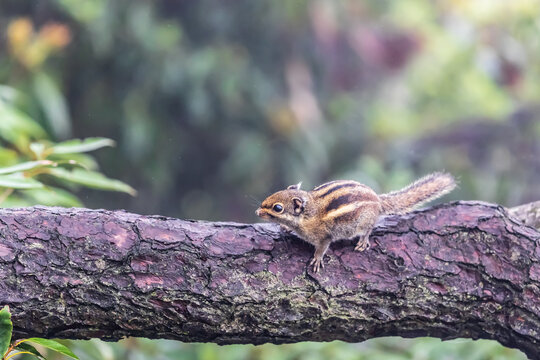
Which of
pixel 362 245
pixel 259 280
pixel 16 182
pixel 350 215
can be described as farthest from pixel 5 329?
pixel 350 215

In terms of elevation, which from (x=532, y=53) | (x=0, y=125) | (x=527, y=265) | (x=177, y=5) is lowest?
(x=527, y=265)

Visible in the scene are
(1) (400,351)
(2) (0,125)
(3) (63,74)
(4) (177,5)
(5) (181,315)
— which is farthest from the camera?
(4) (177,5)

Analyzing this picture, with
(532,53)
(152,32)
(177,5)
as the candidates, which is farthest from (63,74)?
(532,53)

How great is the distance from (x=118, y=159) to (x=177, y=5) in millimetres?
1940

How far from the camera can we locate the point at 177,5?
7891 millimetres

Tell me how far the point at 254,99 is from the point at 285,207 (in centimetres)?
476

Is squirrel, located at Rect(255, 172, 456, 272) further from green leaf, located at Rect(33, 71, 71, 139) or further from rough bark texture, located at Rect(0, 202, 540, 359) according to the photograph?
green leaf, located at Rect(33, 71, 71, 139)

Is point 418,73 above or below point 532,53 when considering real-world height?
above

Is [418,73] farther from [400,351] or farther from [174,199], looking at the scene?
[400,351]

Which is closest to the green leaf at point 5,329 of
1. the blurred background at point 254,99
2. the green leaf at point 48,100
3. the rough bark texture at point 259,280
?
the rough bark texture at point 259,280

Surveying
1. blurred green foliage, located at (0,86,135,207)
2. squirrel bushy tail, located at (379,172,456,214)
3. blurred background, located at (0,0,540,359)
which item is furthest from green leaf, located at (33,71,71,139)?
squirrel bushy tail, located at (379,172,456,214)

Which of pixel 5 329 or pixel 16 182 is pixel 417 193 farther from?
pixel 5 329

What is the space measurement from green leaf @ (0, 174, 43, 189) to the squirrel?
1045 mm

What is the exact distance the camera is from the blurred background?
23.6 feet
